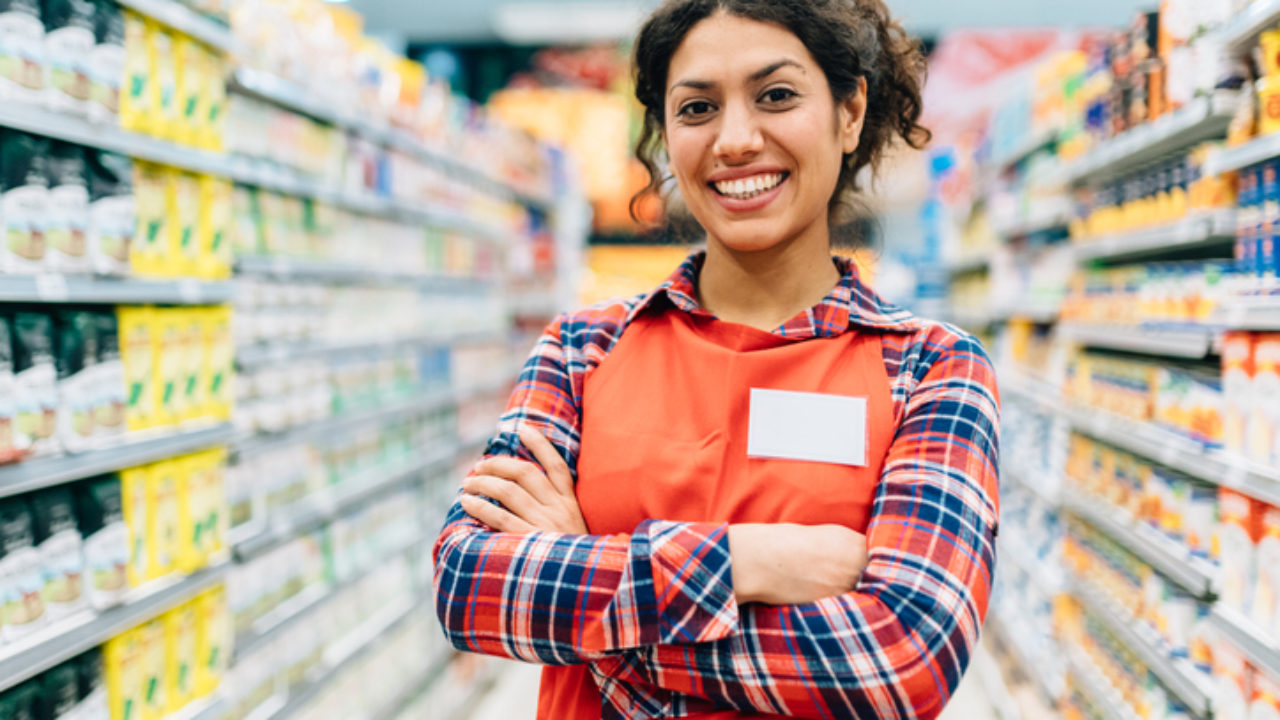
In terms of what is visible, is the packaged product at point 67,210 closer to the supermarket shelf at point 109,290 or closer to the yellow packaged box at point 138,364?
the supermarket shelf at point 109,290

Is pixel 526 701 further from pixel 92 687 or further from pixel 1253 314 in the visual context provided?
pixel 1253 314

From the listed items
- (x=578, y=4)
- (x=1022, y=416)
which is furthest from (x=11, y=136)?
(x=578, y=4)

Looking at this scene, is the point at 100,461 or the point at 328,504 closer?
the point at 100,461

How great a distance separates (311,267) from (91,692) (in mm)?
1520

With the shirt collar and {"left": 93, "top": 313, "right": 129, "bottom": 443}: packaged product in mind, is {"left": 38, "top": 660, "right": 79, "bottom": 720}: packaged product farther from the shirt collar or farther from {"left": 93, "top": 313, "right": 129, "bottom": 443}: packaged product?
the shirt collar

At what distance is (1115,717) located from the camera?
2953mm

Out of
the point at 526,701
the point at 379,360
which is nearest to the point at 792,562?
the point at 379,360

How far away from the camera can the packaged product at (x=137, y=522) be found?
2.21 metres

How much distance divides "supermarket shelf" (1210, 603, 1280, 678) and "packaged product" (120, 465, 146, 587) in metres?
2.43

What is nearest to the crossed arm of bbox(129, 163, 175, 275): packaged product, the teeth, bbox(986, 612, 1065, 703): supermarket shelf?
the teeth

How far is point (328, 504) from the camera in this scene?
3357 mm

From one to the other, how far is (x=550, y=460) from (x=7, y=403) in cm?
116

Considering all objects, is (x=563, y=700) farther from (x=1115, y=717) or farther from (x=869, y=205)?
(x=1115, y=717)

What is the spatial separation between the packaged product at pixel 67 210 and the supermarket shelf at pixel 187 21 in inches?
14.7
